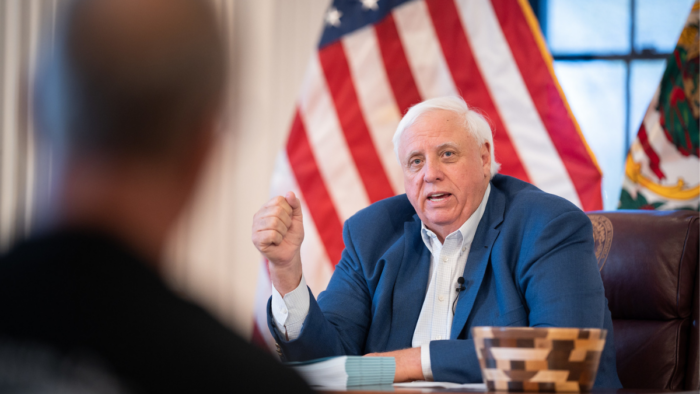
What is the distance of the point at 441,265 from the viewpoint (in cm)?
185

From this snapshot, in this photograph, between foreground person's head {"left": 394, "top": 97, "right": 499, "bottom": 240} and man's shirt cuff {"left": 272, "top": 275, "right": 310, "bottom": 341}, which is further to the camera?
foreground person's head {"left": 394, "top": 97, "right": 499, "bottom": 240}

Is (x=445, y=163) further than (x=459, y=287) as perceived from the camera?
Yes

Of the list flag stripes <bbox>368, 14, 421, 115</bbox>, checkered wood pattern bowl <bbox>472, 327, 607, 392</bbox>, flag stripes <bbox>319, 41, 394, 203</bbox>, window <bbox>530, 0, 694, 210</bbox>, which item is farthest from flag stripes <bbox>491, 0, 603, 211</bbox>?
checkered wood pattern bowl <bbox>472, 327, 607, 392</bbox>

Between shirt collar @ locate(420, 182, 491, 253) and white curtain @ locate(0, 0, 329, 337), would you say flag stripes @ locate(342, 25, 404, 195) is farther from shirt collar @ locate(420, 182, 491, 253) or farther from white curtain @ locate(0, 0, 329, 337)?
shirt collar @ locate(420, 182, 491, 253)

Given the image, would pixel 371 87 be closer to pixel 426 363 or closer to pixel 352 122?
pixel 352 122

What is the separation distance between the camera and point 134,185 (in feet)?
1.43

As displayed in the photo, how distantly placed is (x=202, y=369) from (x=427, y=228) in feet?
5.23

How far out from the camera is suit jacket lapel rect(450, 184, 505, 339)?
1682 mm

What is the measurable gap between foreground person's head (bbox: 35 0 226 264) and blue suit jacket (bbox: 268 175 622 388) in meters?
1.07

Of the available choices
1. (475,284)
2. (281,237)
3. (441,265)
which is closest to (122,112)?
(281,237)

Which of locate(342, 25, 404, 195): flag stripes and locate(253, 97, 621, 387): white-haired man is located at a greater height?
locate(342, 25, 404, 195): flag stripes

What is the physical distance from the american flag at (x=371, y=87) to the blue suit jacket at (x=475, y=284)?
1.00 meters

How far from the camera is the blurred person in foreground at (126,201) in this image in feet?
1.27

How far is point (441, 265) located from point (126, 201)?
149 cm
